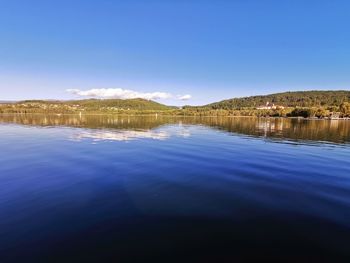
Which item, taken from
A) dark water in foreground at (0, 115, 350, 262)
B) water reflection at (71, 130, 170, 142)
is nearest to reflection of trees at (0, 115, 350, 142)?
water reflection at (71, 130, 170, 142)

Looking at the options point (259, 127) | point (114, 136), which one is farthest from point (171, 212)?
point (259, 127)

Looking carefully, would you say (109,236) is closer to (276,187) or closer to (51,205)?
(51,205)

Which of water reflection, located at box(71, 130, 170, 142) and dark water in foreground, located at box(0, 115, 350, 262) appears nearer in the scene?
dark water in foreground, located at box(0, 115, 350, 262)

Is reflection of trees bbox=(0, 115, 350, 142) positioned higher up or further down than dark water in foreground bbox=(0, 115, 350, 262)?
further down

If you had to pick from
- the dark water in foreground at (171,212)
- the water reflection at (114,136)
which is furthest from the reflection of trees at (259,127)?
the dark water in foreground at (171,212)

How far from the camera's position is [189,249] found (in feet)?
28.8

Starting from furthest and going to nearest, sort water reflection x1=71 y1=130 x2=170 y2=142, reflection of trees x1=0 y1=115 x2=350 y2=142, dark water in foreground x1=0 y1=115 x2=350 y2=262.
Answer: reflection of trees x1=0 y1=115 x2=350 y2=142
water reflection x1=71 y1=130 x2=170 y2=142
dark water in foreground x1=0 y1=115 x2=350 y2=262

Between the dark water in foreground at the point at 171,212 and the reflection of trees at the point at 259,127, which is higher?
the dark water in foreground at the point at 171,212

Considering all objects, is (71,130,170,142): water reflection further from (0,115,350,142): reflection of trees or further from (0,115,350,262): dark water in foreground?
(0,115,350,142): reflection of trees

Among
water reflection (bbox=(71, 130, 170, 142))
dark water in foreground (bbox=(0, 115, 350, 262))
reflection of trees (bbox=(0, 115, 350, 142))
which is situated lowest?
reflection of trees (bbox=(0, 115, 350, 142))

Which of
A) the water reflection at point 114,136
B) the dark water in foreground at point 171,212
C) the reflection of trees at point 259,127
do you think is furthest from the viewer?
the reflection of trees at point 259,127

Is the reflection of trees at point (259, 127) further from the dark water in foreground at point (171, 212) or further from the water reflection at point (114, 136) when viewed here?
the dark water in foreground at point (171, 212)

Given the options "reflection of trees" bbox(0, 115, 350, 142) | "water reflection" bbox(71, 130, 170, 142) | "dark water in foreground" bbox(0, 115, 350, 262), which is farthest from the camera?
"reflection of trees" bbox(0, 115, 350, 142)

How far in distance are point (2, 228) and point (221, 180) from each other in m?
12.7
